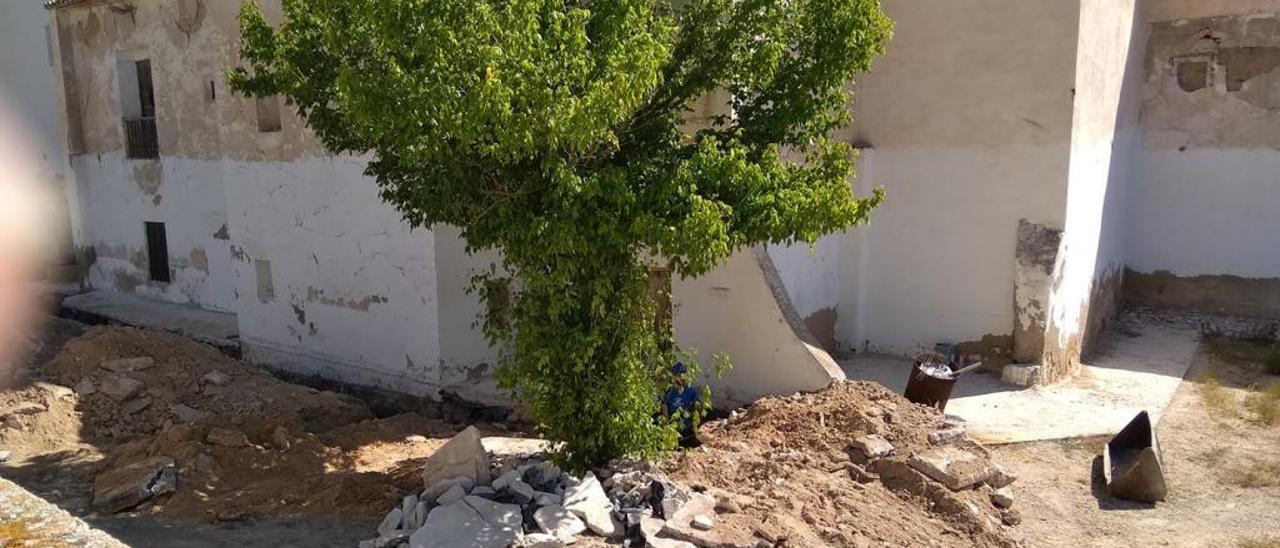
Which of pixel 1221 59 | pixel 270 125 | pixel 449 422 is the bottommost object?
pixel 449 422

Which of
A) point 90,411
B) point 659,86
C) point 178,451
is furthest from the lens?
point 90,411

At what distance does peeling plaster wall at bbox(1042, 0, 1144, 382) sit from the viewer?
10.6 meters

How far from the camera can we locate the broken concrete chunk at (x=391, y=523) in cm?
652

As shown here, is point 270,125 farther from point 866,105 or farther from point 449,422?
point 866,105

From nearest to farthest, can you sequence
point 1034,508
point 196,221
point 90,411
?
point 1034,508 < point 90,411 < point 196,221

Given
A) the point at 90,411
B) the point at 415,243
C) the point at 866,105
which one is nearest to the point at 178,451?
the point at 90,411

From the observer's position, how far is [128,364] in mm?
11133

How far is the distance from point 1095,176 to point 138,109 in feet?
52.4

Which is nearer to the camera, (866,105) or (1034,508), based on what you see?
(1034,508)

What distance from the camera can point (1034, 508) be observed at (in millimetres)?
7461

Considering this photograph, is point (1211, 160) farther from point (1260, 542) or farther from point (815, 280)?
point (1260, 542)

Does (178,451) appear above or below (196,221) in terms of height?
below

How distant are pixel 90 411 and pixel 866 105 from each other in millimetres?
10174

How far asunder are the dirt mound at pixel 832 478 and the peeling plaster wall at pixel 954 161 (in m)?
3.36
